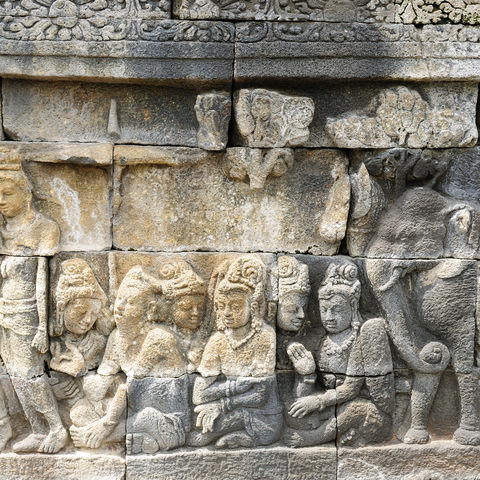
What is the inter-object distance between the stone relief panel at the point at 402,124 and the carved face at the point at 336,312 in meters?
1.01

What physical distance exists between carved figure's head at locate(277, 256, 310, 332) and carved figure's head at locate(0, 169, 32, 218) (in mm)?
1689

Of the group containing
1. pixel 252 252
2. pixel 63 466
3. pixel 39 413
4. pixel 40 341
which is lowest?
pixel 63 466

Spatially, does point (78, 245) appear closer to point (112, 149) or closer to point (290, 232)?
point (112, 149)

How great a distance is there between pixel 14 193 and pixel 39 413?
4.77ft


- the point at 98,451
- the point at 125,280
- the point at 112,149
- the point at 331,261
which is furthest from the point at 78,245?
the point at 331,261

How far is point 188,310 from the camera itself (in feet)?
14.8

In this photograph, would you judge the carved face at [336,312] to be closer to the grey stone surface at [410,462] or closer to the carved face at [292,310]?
the carved face at [292,310]

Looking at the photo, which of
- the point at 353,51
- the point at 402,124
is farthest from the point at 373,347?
the point at 353,51

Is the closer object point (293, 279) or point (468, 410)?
point (293, 279)

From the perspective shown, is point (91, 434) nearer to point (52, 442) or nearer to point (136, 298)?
point (52, 442)

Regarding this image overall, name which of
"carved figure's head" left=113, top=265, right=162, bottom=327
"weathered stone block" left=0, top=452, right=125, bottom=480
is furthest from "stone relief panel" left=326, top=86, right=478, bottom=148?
"weathered stone block" left=0, top=452, right=125, bottom=480

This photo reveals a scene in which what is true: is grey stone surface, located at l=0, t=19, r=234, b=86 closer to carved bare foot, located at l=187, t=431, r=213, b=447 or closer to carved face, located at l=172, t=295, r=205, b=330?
carved face, located at l=172, t=295, r=205, b=330

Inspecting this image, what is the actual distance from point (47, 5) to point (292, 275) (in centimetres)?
229

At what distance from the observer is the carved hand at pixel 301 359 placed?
14.9ft
